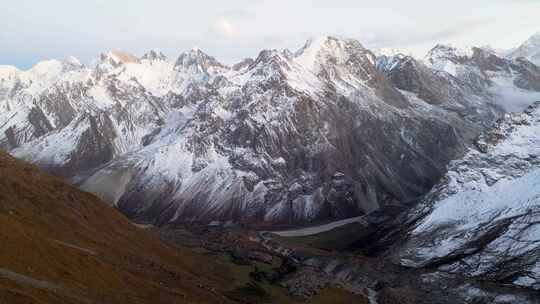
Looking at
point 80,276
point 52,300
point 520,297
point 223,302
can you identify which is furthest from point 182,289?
point 520,297

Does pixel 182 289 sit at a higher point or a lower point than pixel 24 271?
lower

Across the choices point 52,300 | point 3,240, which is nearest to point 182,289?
point 3,240

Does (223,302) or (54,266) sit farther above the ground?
(54,266)

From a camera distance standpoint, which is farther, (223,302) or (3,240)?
(223,302)

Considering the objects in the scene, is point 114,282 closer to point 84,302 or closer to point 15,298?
point 84,302

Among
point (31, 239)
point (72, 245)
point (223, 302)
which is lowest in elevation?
point (223, 302)

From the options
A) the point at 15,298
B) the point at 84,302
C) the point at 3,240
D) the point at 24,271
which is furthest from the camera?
the point at 3,240

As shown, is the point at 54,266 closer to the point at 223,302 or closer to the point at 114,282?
the point at 114,282

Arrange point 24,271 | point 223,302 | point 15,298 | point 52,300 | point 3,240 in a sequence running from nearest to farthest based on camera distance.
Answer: point 15,298 < point 52,300 < point 24,271 < point 3,240 < point 223,302

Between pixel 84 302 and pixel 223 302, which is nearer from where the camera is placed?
pixel 84 302
